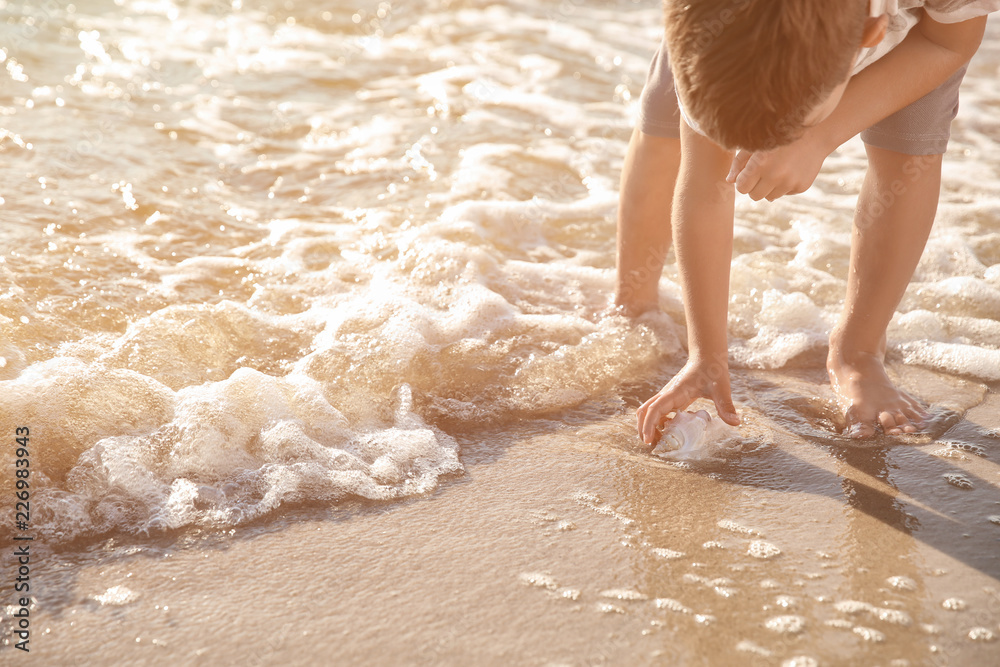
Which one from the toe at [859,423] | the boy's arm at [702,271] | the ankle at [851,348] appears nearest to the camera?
the boy's arm at [702,271]

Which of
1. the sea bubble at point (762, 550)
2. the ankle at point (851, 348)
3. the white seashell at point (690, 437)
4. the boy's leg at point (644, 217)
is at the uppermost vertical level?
the boy's leg at point (644, 217)

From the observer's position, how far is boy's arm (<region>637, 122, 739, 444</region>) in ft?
6.87

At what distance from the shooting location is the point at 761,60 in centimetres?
152

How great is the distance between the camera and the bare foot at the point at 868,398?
2248 millimetres

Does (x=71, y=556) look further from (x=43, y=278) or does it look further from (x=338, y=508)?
(x=43, y=278)

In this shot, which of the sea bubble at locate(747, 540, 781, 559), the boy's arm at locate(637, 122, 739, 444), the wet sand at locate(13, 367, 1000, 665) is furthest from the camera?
the boy's arm at locate(637, 122, 739, 444)

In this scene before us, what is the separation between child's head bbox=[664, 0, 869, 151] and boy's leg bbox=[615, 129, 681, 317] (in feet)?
3.15

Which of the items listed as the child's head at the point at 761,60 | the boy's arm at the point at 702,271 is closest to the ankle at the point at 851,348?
the boy's arm at the point at 702,271

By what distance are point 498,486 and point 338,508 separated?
0.36 m

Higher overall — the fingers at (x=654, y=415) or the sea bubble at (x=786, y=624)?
the fingers at (x=654, y=415)

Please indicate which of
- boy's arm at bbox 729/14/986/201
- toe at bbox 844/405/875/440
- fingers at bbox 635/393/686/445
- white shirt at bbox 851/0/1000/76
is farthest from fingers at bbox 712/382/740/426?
white shirt at bbox 851/0/1000/76

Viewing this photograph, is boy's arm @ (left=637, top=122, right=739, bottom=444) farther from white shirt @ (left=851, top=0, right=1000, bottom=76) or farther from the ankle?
the ankle

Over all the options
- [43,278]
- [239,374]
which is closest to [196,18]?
[43,278]

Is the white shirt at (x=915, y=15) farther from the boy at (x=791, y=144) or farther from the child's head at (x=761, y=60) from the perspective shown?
the child's head at (x=761, y=60)
